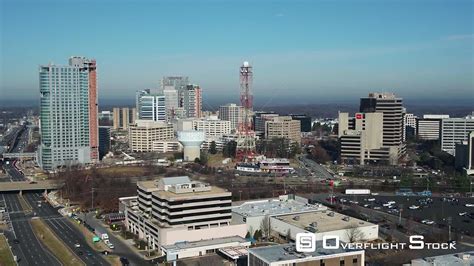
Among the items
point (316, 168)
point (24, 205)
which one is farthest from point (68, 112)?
point (316, 168)

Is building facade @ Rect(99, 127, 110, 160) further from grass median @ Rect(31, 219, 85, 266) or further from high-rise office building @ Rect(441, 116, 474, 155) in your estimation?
high-rise office building @ Rect(441, 116, 474, 155)

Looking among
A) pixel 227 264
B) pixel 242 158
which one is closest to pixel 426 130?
pixel 242 158

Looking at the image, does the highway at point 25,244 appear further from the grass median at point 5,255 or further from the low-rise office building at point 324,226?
the low-rise office building at point 324,226

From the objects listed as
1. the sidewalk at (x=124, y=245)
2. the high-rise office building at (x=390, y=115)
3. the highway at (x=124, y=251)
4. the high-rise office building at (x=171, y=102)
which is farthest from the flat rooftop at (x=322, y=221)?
the high-rise office building at (x=171, y=102)

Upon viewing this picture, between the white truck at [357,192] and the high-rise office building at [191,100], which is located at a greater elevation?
the high-rise office building at [191,100]

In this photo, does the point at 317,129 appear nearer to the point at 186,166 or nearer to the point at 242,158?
the point at 242,158

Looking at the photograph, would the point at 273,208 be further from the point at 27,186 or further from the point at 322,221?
the point at 27,186
